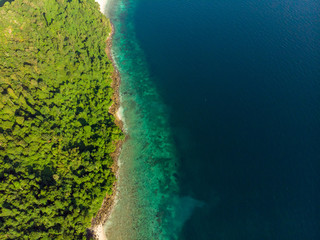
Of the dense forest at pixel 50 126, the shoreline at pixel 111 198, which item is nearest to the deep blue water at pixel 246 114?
the shoreline at pixel 111 198

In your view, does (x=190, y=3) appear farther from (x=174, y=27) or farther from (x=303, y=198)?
(x=303, y=198)

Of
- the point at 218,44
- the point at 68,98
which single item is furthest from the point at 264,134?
the point at 68,98

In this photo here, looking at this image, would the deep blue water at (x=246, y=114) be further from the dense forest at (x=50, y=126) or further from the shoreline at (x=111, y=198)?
the dense forest at (x=50, y=126)

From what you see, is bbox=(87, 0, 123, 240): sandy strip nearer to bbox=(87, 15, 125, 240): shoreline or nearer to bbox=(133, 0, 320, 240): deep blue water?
bbox=(87, 15, 125, 240): shoreline

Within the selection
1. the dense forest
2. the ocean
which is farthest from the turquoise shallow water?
the dense forest

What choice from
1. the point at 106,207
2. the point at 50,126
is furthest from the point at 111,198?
the point at 50,126

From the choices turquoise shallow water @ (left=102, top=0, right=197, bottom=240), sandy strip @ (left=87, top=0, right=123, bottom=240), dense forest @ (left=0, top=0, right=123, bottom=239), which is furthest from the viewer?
turquoise shallow water @ (left=102, top=0, right=197, bottom=240)

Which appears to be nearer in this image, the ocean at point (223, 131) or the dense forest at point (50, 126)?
the dense forest at point (50, 126)
